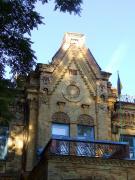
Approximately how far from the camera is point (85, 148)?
1806 centimetres

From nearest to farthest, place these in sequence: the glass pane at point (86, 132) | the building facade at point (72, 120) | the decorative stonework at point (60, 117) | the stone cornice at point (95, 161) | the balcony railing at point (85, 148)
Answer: the stone cornice at point (95, 161) < the balcony railing at point (85, 148) < the building facade at point (72, 120) < the decorative stonework at point (60, 117) < the glass pane at point (86, 132)

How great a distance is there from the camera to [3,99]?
543 inches

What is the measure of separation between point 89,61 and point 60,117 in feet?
Result: 14.6

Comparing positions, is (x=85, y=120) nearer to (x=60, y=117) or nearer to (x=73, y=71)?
(x=60, y=117)

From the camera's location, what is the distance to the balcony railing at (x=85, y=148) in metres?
17.6

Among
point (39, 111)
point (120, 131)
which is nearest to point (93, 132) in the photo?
point (120, 131)

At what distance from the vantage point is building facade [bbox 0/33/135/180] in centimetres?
1789

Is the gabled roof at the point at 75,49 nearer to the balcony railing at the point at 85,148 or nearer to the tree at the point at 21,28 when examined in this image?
the balcony railing at the point at 85,148

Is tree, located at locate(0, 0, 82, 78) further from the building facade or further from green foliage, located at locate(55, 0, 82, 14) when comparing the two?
the building facade

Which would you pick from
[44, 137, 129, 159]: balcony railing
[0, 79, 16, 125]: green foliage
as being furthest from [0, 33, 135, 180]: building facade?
[0, 79, 16, 125]: green foliage

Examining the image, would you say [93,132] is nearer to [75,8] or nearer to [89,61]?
[89,61]

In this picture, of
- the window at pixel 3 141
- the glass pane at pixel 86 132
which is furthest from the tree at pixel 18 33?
the glass pane at pixel 86 132

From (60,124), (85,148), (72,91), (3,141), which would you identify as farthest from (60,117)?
(85,148)

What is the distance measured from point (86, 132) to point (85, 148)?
4.37m
